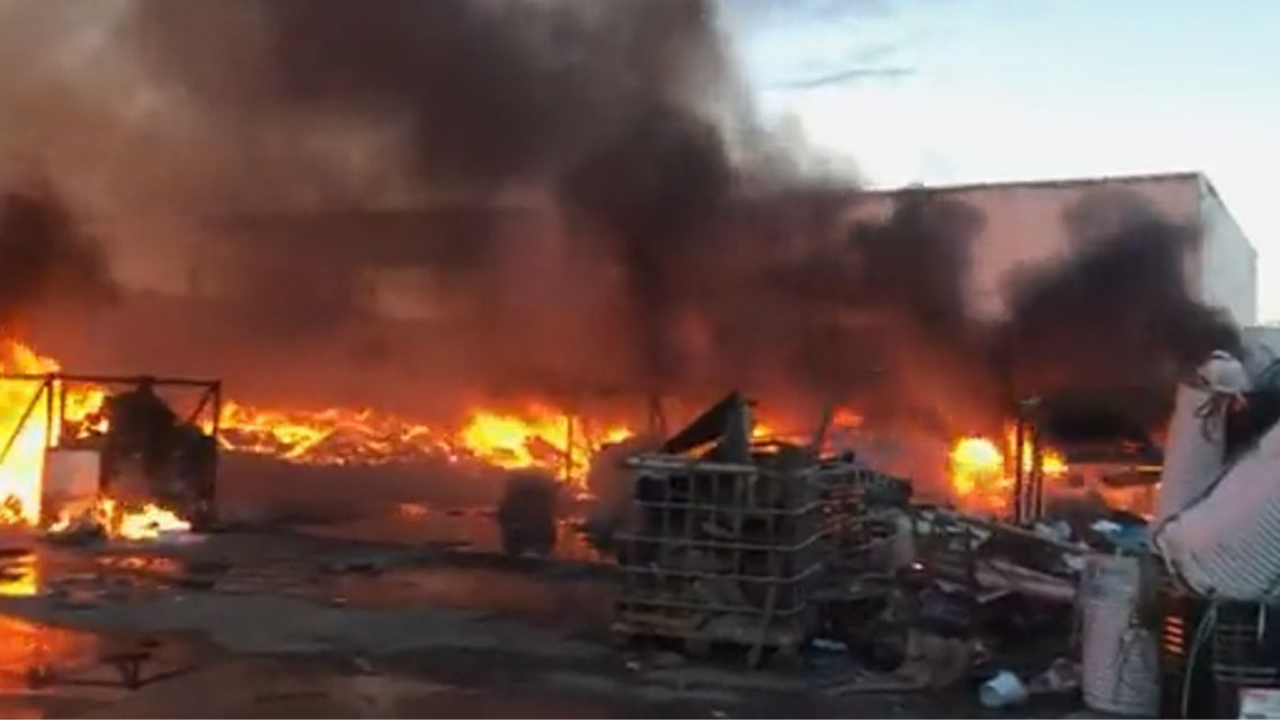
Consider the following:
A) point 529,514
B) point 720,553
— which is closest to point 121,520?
point 529,514

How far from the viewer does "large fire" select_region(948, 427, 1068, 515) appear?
60.0 ft

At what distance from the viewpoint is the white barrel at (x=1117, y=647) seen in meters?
8.06

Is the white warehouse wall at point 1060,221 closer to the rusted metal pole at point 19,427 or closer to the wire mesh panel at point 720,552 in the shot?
the wire mesh panel at point 720,552

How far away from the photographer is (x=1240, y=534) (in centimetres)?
699

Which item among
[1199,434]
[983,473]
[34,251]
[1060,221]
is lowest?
[983,473]

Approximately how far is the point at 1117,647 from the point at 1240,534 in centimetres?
138

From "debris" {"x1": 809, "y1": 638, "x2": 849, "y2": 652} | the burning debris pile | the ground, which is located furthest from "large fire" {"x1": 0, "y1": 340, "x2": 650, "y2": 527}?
"debris" {"x1": 809, "y1": 638, "x2": 849, "y2": 652}

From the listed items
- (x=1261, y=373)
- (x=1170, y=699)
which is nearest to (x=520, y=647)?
(x=1170, y=699)

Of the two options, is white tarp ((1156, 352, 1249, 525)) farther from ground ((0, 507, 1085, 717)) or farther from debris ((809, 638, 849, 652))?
debris ((809, 638, 849, 652))

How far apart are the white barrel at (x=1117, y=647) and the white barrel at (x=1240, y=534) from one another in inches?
37.1

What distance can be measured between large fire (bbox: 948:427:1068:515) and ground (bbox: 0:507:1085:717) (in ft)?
22.1

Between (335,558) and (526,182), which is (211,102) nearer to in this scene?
(526,182)

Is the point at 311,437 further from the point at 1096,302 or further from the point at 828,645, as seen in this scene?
the point at 828,645

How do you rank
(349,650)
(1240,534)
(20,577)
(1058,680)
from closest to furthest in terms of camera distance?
1. (1240,534)
2. (1058,680)
3. (349,650)
4. (20,577)
